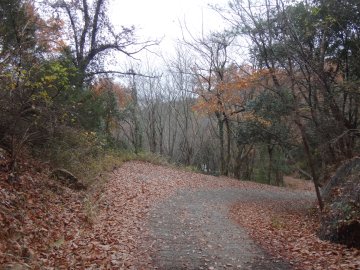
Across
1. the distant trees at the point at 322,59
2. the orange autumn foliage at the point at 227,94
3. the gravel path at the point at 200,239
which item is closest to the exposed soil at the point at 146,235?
the gravel path at the point at 200,239

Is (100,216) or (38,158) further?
(38,158)

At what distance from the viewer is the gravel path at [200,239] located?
254 inches

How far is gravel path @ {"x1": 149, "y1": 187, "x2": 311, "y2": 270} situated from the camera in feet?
21.2

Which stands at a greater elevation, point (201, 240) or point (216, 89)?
point (216, 89)

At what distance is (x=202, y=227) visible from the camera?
913 cm

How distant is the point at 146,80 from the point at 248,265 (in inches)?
1335

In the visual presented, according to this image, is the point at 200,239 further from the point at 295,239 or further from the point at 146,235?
the point at 295,239

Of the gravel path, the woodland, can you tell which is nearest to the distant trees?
the woodland

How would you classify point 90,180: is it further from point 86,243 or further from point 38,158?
point 86,243

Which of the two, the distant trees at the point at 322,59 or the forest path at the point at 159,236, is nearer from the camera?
the forest path at the point at 159,236

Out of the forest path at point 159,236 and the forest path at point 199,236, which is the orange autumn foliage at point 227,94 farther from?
the forest path at point 159,236

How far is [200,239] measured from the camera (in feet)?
26.2

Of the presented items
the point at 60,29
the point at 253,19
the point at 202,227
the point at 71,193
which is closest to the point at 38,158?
the point at 71,193

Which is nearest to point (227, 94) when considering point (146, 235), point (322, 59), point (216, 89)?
point (216, 89)
